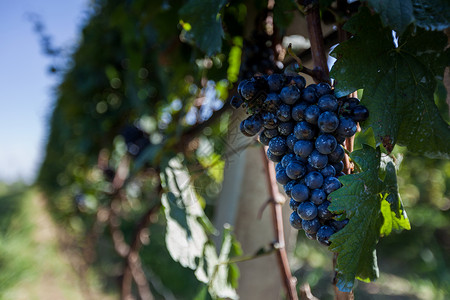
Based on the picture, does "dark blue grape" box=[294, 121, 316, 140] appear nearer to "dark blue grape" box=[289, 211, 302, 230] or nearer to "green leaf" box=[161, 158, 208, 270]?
"dark blue grape" box=[289, 211, 302, 230]

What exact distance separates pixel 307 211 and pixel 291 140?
0.24 feet

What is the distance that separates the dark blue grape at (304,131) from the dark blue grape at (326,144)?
0.04 feet

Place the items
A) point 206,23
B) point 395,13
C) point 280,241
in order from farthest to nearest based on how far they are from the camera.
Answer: point 280,241 → point 206,23 → point 395,13

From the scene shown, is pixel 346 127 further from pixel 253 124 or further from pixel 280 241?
pixel 280 241

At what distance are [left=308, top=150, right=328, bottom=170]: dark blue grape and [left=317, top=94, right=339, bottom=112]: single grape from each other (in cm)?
4

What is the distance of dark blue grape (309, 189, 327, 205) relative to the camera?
32 centimetres

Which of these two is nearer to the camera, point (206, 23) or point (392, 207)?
point (392, 207)

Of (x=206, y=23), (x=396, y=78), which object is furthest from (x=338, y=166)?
(x=206, y=23)

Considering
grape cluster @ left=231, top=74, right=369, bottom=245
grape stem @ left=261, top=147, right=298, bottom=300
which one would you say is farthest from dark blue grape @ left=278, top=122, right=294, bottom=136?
grape stem @ left=261, top=147, right=298, bottom=300

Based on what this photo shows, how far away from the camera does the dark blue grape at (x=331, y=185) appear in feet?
1.07

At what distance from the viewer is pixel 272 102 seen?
0.35m

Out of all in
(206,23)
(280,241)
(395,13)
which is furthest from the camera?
(280,241)

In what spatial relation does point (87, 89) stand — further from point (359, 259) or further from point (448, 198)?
point (448, 198)

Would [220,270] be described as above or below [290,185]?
below
